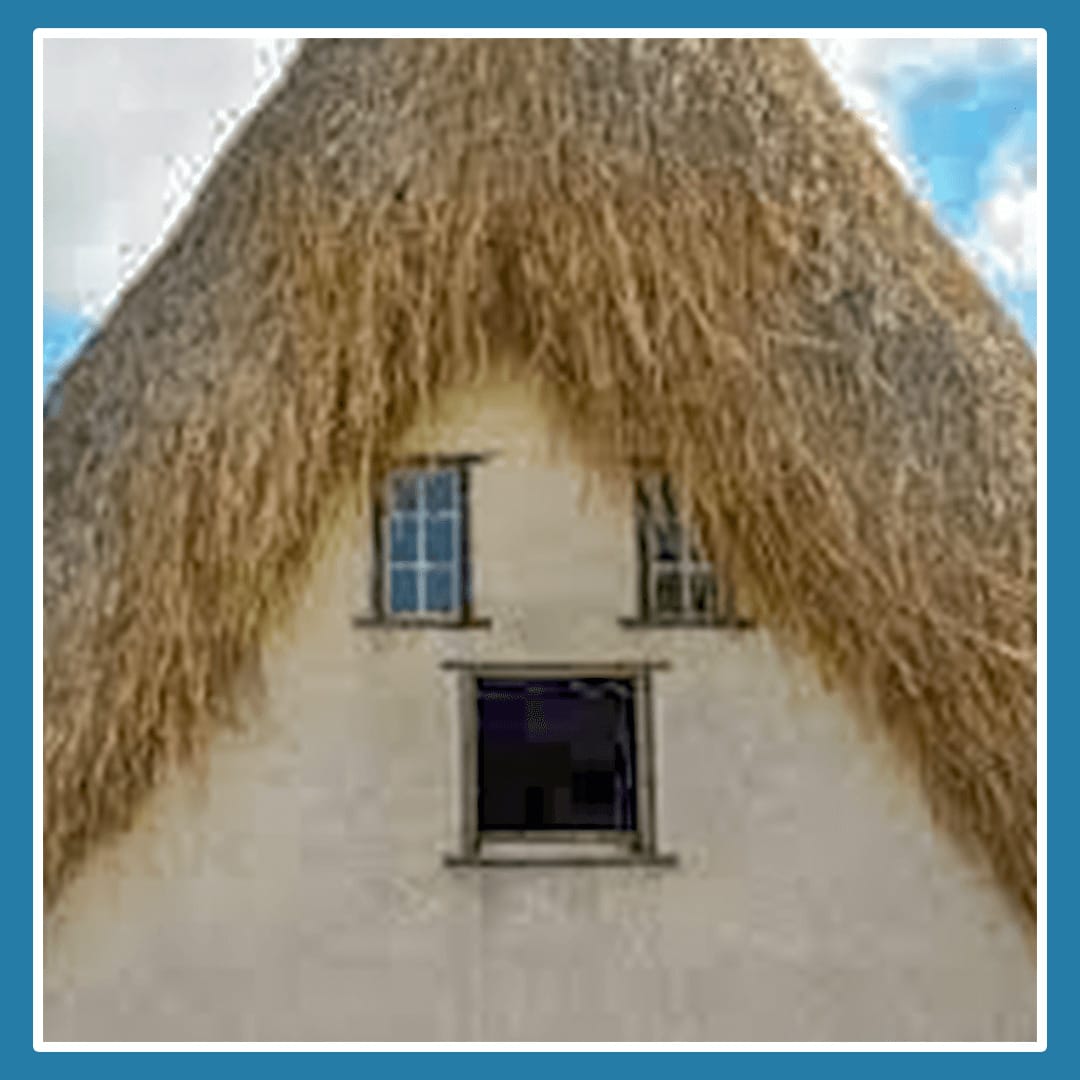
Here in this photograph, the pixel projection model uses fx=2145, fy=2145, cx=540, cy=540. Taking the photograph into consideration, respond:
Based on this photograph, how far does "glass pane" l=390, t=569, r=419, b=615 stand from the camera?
25.0 ft

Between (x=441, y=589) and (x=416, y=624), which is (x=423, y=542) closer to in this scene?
(x=441, y=589)

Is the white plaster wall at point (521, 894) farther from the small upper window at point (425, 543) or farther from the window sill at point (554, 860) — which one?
the small upper window at point (425, 543)

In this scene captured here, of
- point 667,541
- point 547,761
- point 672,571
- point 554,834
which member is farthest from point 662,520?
point 547,761

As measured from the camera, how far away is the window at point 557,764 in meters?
7.54

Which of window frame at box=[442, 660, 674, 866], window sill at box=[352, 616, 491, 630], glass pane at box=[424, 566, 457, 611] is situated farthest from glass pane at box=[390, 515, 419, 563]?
window frame at box=[442, 660, 674, 866]

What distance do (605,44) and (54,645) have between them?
3059 mm

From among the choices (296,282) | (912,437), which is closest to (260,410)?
(296,282)

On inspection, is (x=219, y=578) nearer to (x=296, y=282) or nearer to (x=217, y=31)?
(x=296, y=282)

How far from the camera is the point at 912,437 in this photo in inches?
306

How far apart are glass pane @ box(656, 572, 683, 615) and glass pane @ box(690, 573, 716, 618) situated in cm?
4

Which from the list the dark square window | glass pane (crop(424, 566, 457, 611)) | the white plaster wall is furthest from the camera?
the dark square window

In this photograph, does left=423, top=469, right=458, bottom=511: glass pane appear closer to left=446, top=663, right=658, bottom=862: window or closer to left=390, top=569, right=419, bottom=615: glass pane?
left=390, top=569, right=419, bottom=615: glass pane

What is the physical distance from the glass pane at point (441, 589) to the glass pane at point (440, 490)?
229 millimetres

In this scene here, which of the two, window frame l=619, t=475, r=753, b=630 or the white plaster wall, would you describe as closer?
the white plaster wall
